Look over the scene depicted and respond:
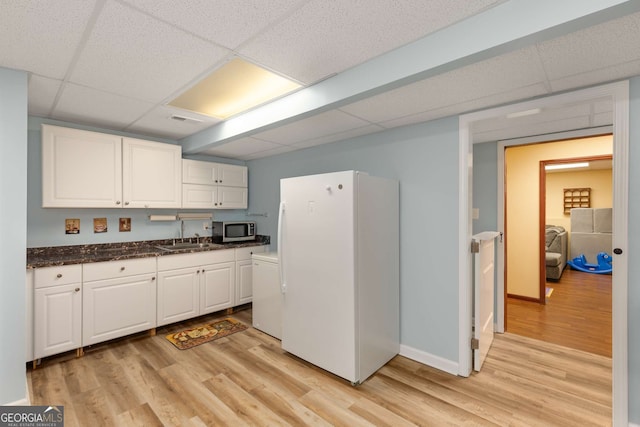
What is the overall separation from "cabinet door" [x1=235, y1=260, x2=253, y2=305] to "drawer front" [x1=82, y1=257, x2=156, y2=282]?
3.37ft

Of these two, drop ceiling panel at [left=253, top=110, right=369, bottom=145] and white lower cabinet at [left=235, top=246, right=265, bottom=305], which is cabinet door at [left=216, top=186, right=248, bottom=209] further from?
drop ceiling panel at [left=253, top=110, right=369, bottom=145]

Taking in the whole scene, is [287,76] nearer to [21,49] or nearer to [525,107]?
[21,49]

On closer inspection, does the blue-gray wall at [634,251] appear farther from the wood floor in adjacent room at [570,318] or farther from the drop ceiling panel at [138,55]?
the drop ceiling panel at [138,55]

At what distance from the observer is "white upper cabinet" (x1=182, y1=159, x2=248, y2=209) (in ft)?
12.2

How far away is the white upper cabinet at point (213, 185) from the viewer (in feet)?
12.2

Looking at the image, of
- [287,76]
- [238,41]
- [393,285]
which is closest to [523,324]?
[393,285]

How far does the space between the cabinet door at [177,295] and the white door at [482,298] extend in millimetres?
2919

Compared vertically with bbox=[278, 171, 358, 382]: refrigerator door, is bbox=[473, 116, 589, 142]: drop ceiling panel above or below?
above

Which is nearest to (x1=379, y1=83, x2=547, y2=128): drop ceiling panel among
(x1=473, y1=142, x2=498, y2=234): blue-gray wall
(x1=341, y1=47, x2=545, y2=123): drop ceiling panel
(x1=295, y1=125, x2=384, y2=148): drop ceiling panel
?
(x1=341, y1=47, x2=545, y2=123): drop ceiling panel

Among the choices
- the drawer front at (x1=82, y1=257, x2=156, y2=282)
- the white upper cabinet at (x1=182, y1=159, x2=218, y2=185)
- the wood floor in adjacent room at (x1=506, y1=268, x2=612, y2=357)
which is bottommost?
the wood floor in adjacent room at (x1=506, y1=268, x2=612, y2=357)

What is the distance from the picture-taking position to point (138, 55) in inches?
68.2

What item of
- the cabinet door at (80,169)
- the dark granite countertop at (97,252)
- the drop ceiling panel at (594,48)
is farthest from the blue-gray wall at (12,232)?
the drop ceiling panel at (594,48)

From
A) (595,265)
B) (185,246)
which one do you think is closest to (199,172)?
(185,246)

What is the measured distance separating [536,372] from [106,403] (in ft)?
10.8
